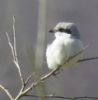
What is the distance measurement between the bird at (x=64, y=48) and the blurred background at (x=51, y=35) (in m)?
2.78

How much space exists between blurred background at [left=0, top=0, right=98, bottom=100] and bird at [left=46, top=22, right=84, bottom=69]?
109 inches

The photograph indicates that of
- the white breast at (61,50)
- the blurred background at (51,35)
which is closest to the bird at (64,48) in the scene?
the white breast at (61,50)

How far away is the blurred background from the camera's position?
18.0 ft

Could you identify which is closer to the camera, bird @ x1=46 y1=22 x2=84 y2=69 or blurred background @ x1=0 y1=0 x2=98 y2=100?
bird @ x1=46 y1=22 x2=84 y2=69

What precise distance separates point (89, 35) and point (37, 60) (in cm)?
458

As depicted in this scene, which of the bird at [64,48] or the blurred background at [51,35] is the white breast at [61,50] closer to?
the bird at [64,48]

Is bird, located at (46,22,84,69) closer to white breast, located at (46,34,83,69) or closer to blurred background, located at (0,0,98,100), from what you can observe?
white breast, located at (46,34,83,69)

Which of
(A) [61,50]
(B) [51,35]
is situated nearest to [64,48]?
(A) [61,50]

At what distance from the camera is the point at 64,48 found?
2.15 meters

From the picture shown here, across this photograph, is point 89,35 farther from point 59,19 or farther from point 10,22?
point 10,22

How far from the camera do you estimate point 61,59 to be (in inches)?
83.1

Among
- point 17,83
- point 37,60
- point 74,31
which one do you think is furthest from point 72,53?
point 17,83

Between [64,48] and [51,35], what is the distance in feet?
10.3

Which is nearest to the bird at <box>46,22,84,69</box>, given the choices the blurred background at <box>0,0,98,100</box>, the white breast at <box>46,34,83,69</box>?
the white breast at <box>46,34,83,69</box>
